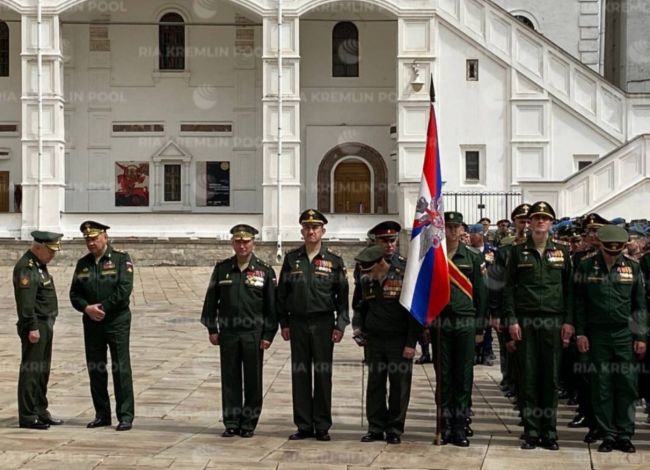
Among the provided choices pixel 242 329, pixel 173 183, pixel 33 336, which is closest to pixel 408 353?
pixel 242 329

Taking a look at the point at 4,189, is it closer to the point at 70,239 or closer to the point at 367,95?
the point at 70,239

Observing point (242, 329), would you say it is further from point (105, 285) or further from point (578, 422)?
point (578, 422)

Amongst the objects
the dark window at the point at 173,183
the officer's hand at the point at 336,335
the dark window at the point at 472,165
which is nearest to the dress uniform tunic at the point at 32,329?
the officer's hand at the point at 336,335

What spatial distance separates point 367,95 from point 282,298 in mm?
25982

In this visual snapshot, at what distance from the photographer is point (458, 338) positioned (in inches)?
414

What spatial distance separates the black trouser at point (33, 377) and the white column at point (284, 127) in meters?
20.8

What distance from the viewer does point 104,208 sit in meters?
36.5

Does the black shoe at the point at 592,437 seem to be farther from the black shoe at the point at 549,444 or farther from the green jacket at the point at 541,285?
the green jacket at the point at 541,285

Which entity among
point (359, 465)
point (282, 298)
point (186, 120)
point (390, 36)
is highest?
point (390, 36)

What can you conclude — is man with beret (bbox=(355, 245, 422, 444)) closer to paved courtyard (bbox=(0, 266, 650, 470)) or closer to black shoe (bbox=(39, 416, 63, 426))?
paved courtyard (bbox=(0, 266, 650, 470))

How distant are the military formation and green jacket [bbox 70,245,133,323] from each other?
0.01 metres

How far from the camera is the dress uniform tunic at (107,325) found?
435 inches

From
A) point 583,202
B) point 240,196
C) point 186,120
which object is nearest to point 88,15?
point 186,120

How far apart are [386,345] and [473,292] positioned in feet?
3.34
